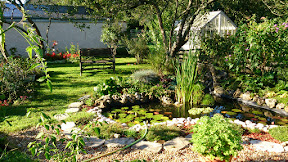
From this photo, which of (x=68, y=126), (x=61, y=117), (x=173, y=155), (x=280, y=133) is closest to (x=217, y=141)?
(x=173, y=155)

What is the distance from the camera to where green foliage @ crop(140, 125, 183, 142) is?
141 inches

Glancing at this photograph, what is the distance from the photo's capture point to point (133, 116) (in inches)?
202

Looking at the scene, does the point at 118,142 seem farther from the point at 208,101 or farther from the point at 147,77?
the point at 147,77

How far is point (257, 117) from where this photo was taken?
505 cm

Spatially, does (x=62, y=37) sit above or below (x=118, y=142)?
above

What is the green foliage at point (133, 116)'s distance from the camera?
486cm

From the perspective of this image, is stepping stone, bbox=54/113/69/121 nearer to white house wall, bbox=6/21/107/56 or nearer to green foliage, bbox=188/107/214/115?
green foliage, bbox=188/107/214/115

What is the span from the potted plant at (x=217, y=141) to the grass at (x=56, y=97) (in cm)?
236

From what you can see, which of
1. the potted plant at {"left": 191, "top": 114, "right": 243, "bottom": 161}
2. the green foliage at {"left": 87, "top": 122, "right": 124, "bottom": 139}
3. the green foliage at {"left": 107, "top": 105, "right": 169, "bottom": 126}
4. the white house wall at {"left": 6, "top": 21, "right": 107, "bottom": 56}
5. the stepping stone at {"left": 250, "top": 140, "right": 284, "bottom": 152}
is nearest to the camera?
the potted plant at {"left": 191, "top": 114, "right": 243, "bottom": 161}

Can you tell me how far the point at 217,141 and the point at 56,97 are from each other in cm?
464

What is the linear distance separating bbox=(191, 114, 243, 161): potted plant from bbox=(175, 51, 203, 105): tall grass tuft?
3.02m

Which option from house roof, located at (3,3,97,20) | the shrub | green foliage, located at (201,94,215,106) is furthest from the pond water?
house roof, located at (3,3,97,20)

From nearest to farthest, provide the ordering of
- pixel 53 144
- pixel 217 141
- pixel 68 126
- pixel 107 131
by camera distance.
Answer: pixel 53 144 < pixel 217 141 < pixel 107 131 < pixel 68 126

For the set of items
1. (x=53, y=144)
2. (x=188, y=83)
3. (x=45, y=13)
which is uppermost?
(x=45, y=13)
